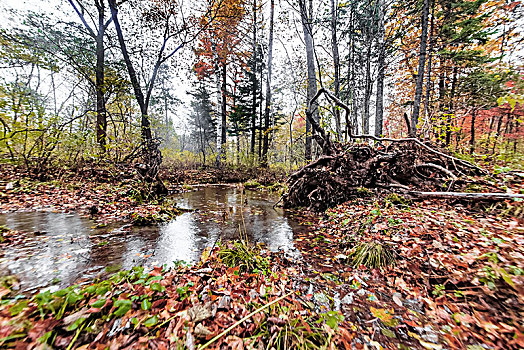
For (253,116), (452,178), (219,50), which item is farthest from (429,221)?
(253,116)

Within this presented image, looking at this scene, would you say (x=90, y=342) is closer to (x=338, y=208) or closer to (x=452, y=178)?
(x=338, y=208)

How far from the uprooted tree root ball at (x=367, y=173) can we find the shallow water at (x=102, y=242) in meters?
1.26

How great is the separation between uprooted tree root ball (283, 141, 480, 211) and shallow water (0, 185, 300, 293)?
126 cm

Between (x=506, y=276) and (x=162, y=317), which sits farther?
(x=506, y=276)

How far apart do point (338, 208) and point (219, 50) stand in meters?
11.5

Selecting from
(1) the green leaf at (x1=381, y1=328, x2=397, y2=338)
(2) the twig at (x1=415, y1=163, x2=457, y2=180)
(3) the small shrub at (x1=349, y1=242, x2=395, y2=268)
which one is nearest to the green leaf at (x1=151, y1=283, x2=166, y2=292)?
(1) the green leaf at (x1=381, y1=328, x2=397, y2=338)

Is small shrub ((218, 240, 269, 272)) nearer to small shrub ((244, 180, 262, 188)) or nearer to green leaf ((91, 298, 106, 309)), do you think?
green leaf ((91, 298, 106, 309))

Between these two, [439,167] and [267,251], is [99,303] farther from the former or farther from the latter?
[439,167]

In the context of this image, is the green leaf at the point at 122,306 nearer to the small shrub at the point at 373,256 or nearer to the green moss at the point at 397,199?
the small shrub at the point at 373,256

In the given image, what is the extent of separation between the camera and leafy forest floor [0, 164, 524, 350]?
4.70 feet

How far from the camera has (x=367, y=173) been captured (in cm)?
521

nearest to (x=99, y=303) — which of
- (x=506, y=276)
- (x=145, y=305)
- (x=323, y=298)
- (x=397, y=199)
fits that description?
(x=145, y=305)

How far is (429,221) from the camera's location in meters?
2.93

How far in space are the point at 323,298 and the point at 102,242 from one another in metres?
3.40
